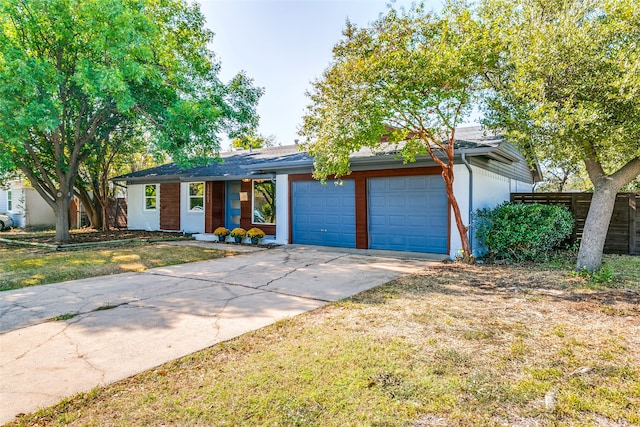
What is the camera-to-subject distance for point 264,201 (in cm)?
1320

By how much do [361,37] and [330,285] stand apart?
472 cm

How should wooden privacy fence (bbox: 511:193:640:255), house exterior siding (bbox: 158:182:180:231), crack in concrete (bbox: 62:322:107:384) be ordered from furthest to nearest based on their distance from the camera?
1. house exterior siding (bbox: 158:182:180:231)
2. wooden privacy fence (bbox: 511:193:640:255)
3. crack in concrete (bbox: 62:322:107:384)

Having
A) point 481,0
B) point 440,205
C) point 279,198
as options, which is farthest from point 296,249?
point 481,0

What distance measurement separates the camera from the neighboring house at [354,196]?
912 centimetres

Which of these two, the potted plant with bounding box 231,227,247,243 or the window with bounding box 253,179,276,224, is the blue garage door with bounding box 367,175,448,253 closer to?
the window with bounding box 253,179,276,224

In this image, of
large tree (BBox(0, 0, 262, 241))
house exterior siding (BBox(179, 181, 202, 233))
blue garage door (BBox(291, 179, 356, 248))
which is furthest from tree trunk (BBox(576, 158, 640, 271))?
house exterior siding (BBox(179, 181, 202, 233))

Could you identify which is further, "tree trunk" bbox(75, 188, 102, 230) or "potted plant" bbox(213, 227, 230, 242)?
"tree trunk" bbox(75, 188, 102, 230)

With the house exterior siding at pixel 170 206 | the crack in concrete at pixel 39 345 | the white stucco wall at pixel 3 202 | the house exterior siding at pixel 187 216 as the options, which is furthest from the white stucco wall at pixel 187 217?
the white stucco wall at pixel 3 202

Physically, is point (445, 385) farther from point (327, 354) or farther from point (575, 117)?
point (575, 117)

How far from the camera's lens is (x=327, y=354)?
3.26 m

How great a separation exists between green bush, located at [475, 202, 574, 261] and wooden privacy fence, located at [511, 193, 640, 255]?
165 cm

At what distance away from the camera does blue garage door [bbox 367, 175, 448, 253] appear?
9.18 metres

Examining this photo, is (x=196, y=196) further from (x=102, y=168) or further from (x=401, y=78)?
(x=401, y=78)

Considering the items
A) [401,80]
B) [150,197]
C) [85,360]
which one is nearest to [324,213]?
[401,80]
